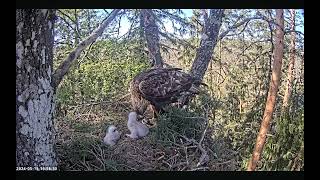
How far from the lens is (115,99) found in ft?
10.2

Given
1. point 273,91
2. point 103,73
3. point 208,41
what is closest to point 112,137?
point 103,73

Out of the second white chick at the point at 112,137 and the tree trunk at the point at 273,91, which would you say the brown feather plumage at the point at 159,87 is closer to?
the second white chick at the point at 112,137

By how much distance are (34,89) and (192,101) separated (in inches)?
34.9

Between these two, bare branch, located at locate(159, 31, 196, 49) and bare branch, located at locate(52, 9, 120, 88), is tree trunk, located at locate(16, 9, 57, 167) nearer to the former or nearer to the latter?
bare branch, located at locate(52, 9, 120, 88)

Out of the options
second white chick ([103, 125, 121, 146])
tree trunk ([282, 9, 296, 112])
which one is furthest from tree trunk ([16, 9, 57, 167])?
tree trunk ([282, 9, 296, 112])

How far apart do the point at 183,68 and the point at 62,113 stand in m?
0.73

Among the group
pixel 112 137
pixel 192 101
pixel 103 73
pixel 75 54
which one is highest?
pixel 75 54

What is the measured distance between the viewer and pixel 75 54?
10.1 feet

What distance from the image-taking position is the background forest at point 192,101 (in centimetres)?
304

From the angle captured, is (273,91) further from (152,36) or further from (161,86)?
(152,36)

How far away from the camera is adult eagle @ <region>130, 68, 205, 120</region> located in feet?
10.1

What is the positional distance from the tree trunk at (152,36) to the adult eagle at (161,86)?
6 cm

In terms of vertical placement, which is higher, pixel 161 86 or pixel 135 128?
pixel 161 86
